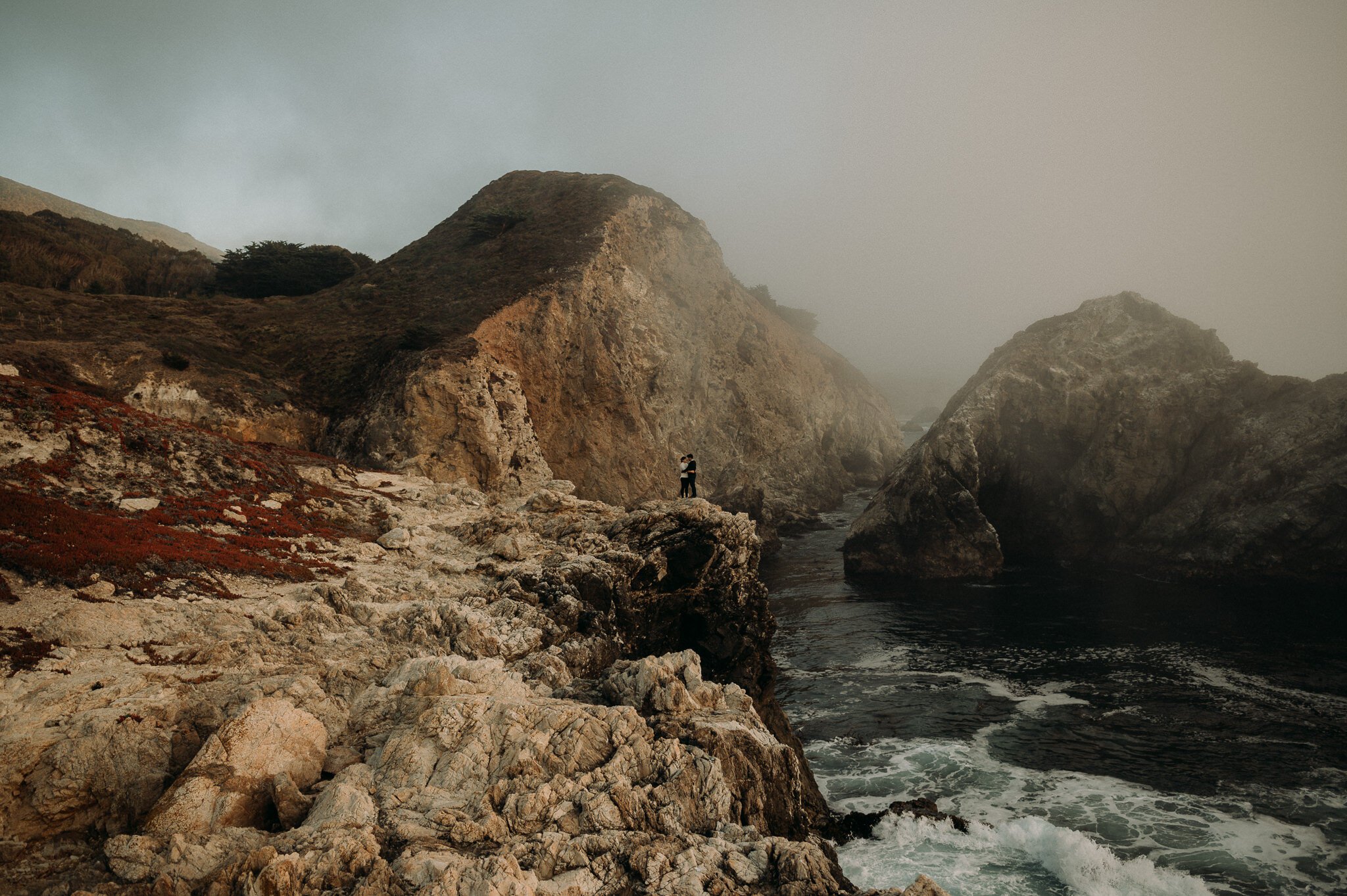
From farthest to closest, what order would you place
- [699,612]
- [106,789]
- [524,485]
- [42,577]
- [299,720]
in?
[524,485], [699,612], [42,577], [299,720], [106,789]

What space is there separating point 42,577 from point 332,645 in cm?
510

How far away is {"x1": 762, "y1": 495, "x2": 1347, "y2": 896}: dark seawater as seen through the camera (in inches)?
563

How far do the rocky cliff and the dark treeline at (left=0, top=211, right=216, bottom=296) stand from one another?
8.91m

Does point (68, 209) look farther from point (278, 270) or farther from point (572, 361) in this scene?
point (572, 361)

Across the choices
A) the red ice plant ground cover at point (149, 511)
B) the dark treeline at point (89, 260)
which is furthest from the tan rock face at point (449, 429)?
the dark treeline at point (89, 260)

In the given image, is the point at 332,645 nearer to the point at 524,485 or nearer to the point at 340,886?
the point at 340,886

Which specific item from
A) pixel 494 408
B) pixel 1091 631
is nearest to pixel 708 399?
pixel 494 408

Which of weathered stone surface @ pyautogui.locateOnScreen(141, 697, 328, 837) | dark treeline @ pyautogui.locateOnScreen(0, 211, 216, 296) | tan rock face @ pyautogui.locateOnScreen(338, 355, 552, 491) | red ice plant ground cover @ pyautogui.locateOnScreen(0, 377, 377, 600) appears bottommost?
weathered stone surface @ pyautogui.locateOnScreen(141, 697, 328, 837)

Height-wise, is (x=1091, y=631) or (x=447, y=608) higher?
(x=447, y=608)

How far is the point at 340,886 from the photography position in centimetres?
759

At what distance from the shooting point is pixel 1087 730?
67.9 feet

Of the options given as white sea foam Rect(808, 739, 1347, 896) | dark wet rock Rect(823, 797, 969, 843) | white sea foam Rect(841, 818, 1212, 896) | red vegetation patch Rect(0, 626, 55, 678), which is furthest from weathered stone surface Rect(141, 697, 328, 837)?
dark wet rock Rect(823, 797, 969, 843)

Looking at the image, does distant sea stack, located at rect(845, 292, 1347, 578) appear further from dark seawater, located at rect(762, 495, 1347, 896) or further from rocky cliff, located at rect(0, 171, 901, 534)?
rocky cliff, located at rect(0, 171, 901, 534)

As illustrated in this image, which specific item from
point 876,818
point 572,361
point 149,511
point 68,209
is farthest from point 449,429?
point 68,209
